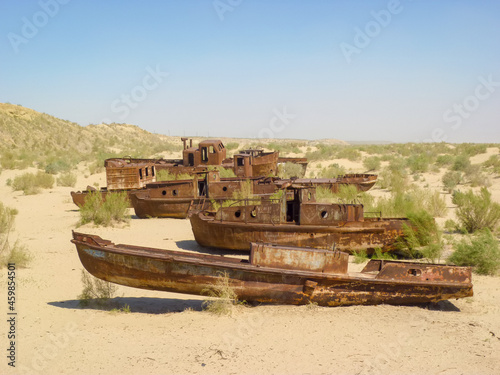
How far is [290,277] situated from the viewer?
24.4 ft

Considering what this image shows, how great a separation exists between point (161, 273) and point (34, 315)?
239 centimetres

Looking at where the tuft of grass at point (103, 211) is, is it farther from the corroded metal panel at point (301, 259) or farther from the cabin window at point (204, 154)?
the cabin window at point (204, 154)

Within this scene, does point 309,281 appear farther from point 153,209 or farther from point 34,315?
point 153,209

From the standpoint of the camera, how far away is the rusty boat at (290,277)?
24.3ft

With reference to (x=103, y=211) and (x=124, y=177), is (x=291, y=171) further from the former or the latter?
(x=103, y=211)

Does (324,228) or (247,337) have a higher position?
(324,228)

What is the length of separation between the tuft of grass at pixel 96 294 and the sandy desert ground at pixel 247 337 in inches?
9.4

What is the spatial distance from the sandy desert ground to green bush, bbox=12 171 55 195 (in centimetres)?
1393

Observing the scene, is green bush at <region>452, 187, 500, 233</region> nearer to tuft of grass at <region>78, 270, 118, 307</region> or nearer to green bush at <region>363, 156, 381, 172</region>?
tuft of grass at <region>78, 270, 118, 307</region>

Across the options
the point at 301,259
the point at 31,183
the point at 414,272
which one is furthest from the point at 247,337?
the point at 31,183


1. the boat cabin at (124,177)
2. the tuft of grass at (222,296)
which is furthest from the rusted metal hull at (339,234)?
the boat cabin at (124,177)

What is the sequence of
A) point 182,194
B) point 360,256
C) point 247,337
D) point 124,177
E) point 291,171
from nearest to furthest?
point 247,337, point 360,256, point 182,194, point 124,177, point 291,171

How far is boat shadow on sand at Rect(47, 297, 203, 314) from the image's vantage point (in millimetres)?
7965

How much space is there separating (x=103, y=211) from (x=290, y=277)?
960 cm
